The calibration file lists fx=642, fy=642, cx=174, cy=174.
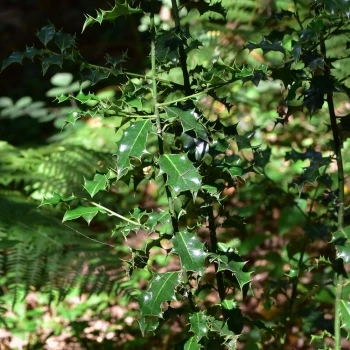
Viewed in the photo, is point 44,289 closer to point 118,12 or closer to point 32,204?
point 32,204

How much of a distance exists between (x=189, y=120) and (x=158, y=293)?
0.37 metres

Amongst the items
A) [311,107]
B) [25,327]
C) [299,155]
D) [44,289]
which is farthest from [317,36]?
[25,327]

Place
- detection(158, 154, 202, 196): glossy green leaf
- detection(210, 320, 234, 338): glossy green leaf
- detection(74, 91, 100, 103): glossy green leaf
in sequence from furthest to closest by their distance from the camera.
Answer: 1. detection(210, 320, 234, 338): glossy green leaf
2. detection(74, 91, 100, 103): glossy green leaf
3. detection(158, 154, 202, 196): glossy green leaf

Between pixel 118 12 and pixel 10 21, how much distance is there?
16.0 feet

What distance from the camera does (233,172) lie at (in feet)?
4.84

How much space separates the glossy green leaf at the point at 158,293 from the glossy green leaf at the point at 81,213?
194mm

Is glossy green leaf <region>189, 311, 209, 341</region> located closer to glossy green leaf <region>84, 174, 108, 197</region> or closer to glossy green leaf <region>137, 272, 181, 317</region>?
glossy green leaf <region>137, 272, 181, 317</region>

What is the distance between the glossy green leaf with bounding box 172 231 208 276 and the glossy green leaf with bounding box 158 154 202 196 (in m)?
0.12

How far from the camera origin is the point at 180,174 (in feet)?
4.15

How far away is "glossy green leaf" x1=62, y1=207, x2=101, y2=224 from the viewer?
4.52 ft

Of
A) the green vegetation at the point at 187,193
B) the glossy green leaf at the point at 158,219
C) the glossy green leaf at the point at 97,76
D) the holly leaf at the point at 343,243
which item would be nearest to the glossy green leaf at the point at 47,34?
the green vegetation at the point at 187,193

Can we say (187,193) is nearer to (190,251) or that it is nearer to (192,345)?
(190,251)

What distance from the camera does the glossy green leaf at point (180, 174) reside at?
1.25m

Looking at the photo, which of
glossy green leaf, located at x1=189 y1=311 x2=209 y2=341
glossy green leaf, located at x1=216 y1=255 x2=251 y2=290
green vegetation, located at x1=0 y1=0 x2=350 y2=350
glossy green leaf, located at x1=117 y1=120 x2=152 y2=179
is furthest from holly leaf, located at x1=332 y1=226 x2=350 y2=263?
glossy green leaf, located at x1=117 y1=120 x2=152 y2=179
